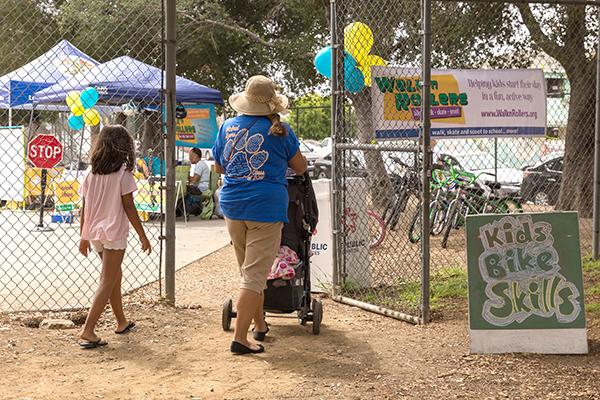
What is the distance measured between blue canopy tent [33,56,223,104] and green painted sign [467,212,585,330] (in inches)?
392

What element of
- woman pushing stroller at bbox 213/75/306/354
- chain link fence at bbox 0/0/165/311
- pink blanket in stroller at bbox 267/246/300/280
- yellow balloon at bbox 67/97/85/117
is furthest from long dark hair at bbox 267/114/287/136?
yellow balloon at bbox 67/97/85/117

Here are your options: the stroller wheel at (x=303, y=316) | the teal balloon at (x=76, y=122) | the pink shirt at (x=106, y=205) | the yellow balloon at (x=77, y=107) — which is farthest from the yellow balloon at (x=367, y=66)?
the teal balloon at (x=76, y=122)

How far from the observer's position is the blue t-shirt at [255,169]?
582 cm

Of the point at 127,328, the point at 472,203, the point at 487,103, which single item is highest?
the point at 487,103

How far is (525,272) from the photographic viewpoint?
6.03 meters

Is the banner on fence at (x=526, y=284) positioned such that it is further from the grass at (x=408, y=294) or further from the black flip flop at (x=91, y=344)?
the black flip flop at (x=91, y=344)

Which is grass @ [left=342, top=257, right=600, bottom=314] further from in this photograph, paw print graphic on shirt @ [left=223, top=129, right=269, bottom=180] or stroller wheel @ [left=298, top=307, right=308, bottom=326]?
paw print graphic on shirt @ [left=223, top=129, right=269, bottom=180]

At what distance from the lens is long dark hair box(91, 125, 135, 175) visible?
6078 millimetres

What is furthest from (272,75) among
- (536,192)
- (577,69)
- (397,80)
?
(397,80)

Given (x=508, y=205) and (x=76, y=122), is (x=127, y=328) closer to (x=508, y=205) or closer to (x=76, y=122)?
(x=508, y=205)

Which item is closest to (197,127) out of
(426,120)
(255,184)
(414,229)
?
(414,229)

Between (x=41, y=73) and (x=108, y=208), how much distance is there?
11.5m

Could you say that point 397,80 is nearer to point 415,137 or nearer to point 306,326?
point 415,137

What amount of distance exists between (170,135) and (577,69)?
7468 millimetres
